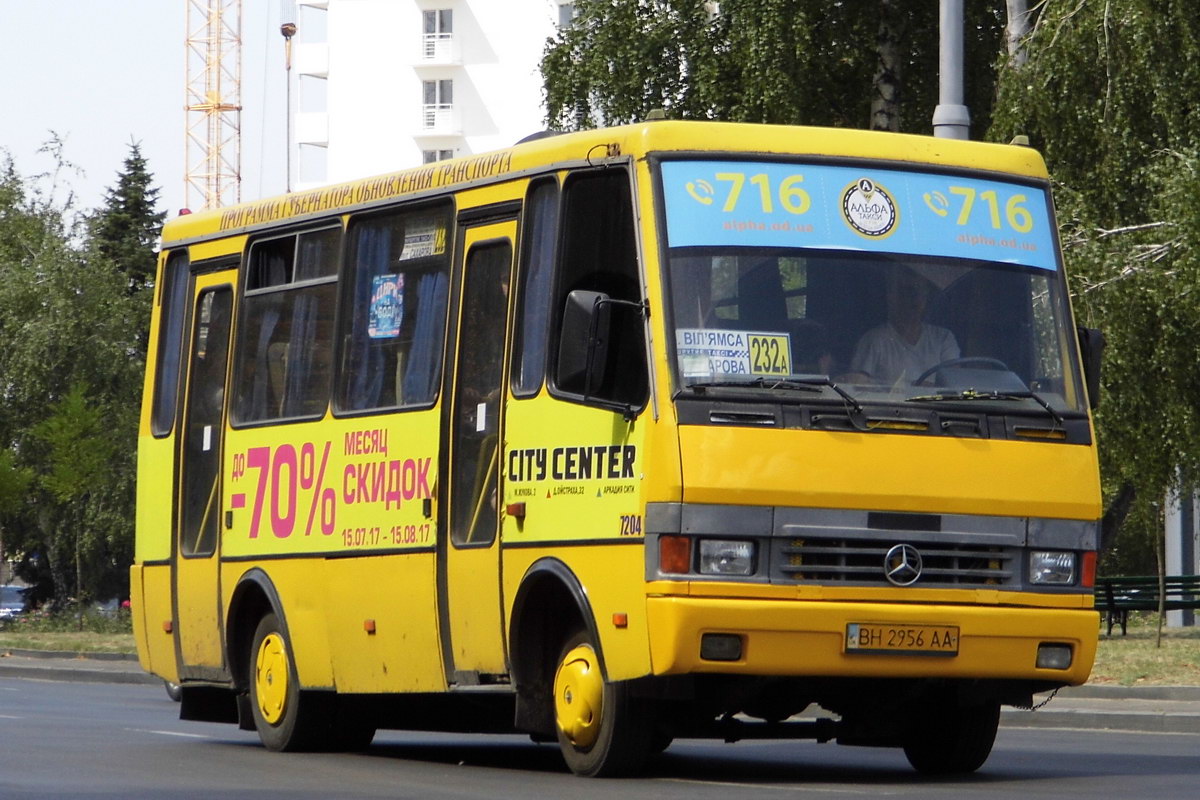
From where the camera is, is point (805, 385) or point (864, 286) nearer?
point (805, 385)

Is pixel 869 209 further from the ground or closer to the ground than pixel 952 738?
further from the ground

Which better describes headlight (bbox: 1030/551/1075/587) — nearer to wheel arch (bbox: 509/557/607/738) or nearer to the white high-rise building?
wheel arch (bbox: 509/557/607/738)

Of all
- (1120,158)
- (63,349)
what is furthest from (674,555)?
(63,349)

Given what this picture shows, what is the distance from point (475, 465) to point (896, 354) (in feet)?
7.68

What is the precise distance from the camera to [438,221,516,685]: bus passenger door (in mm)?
11805

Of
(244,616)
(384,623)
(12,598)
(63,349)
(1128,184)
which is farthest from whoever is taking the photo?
(12,598)

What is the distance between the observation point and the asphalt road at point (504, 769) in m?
10.7

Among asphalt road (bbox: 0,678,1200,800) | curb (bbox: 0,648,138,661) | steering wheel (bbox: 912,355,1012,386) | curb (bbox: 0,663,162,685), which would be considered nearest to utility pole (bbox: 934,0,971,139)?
asphalt road (bbox: 0,678,1200,800)

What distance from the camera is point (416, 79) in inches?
3447

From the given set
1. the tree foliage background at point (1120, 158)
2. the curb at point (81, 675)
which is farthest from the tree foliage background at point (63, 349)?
the tree foliage background at point (1120, 158)

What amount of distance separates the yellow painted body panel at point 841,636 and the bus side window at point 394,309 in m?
2.70

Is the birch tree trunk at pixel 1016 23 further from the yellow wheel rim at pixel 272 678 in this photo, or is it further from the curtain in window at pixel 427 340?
the curtain in window at pixel 427 340

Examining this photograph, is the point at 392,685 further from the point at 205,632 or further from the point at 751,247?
the point at 751,247

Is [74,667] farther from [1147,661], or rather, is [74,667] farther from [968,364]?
[968,364]
